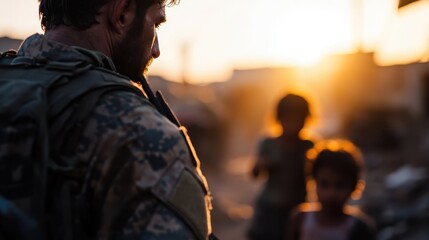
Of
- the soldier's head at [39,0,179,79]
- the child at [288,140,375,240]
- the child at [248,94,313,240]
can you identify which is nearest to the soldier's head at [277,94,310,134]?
the child at [248,94,313,240]

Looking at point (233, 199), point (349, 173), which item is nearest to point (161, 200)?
point (349, 173)

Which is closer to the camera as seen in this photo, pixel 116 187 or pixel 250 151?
pixel 116 187

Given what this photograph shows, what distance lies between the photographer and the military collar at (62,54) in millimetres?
1965

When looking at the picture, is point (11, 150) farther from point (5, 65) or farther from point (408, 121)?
point (408, 121)

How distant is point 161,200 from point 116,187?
10 centimetres

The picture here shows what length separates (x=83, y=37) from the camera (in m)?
2.02

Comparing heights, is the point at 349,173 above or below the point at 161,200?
below

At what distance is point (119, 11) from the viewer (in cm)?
201

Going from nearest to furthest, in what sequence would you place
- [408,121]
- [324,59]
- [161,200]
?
1. [161,200]
2. [408,121]
3. [324,59]

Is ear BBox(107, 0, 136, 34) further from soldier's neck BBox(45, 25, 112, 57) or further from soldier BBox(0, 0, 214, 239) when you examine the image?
soldier BBox(0, 0, 214, 239)

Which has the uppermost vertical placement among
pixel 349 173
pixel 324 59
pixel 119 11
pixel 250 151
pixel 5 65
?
pixel 119 11

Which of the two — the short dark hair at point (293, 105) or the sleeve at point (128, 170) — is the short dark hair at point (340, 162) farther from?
the sleeve at point (128, 170)

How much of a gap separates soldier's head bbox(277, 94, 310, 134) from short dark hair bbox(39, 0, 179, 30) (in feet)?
10.6

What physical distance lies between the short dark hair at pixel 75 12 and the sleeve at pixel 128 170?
0.29m
